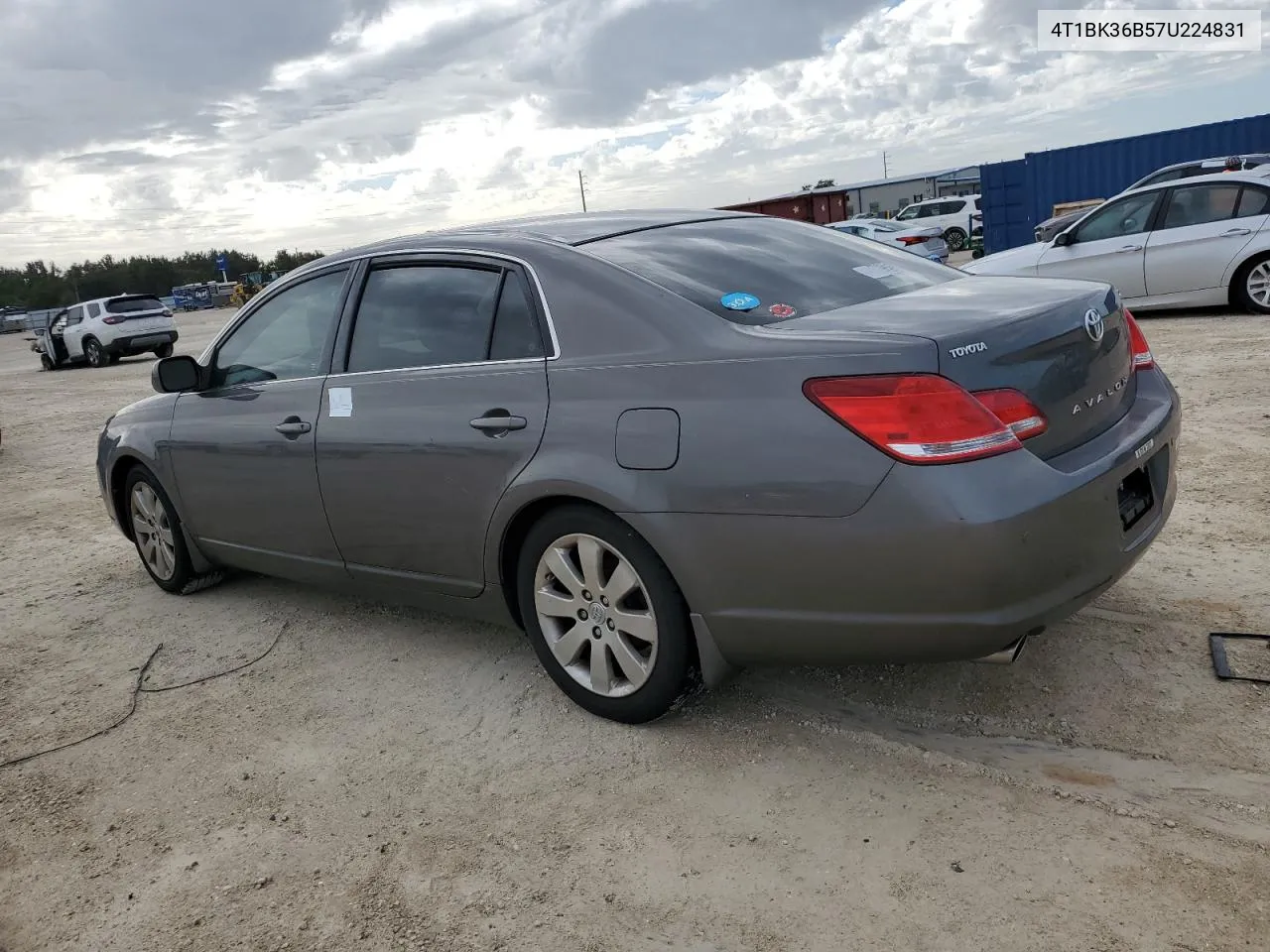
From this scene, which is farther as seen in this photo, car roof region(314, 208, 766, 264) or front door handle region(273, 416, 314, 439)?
front door handle region(273, 416, 314, 439)

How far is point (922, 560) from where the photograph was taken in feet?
8.29

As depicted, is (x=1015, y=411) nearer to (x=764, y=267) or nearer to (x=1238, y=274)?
Result: (x=764, y=267)

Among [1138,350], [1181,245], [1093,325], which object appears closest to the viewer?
[1093,325]

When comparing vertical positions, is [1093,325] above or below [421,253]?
below

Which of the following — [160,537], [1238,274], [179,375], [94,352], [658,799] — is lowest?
[658,799]

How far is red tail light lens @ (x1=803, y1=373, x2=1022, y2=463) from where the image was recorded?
2500mm

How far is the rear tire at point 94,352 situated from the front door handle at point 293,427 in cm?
2184

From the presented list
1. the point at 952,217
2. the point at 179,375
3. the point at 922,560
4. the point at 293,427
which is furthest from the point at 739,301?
the point at 952,217

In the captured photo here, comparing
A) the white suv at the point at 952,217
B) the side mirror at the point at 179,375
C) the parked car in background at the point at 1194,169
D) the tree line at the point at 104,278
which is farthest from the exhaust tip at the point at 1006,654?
the tree line at the point at 104,278

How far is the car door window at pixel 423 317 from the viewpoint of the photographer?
354cm

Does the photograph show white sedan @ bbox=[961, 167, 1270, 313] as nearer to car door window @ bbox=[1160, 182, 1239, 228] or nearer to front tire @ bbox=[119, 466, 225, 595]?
car door window @ bbox=[1160, 182, 1239, 228]

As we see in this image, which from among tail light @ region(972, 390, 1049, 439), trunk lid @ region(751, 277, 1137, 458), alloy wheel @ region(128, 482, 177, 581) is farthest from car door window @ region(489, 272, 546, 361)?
alloy wheel @ region(128, 482, 177, 581)

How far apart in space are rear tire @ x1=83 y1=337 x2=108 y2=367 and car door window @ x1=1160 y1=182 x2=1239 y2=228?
843 inches

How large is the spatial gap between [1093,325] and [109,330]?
24063 mm
